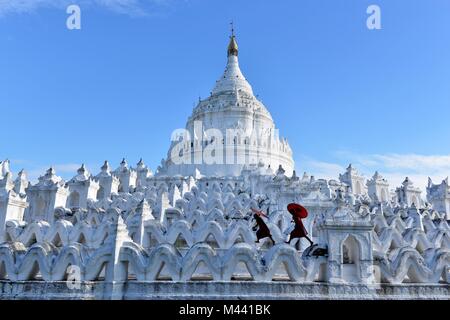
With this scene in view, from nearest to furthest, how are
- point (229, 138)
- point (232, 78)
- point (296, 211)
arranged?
point (296, 211) < point (229, 138) < point (232, 78)

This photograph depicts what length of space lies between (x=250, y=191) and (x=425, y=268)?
2542 cm

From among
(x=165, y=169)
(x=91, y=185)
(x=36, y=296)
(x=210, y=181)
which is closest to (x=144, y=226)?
(x=36, y=296)

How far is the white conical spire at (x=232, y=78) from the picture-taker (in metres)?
61.1

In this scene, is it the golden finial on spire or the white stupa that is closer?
the white stupa

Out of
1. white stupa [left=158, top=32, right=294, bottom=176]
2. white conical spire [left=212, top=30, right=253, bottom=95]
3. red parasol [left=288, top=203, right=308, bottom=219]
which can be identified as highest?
white conical spire [left=212, top=30, right=253, bottom=95]

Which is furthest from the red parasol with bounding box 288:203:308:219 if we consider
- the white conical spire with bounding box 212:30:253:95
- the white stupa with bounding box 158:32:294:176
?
the white conical spire with bounding box 212:30:253:95

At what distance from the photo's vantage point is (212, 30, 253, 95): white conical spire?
6106cm

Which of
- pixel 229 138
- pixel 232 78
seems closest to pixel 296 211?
pixel 229 138

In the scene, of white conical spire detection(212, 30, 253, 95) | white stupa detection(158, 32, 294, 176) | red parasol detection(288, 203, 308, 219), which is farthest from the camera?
white conical spire detection(212, 30, 253, 95)

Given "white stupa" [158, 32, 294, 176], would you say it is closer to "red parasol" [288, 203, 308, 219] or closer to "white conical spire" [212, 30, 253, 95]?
"white conical spire" [212, 30, 253, 95]

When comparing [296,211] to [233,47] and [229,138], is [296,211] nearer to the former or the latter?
[229,138]

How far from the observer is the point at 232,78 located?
6256cm
